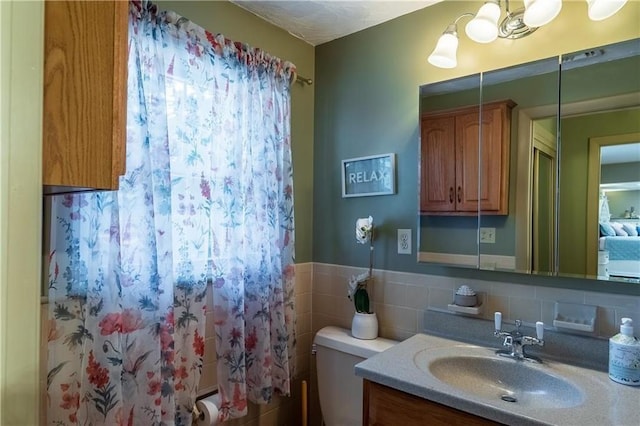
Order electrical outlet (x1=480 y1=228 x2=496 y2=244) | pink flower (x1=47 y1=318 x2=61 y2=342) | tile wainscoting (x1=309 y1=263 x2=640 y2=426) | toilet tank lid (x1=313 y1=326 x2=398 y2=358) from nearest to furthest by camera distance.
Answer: pink flower (x1=47 y1=318 x2=61 y2=342), tile wainscoting (x1=309 y1=263 x2=640 y2=426), electrical outlet (x1=480 y1=228 x2=496 y2=244), toilet tank lid (x1=313 y1=326 x2=398 y2=358)

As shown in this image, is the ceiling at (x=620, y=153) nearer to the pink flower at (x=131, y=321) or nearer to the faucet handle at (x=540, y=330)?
the faucet handle at (x=540, y=330)

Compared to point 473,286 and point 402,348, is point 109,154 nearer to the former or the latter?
point 402,348

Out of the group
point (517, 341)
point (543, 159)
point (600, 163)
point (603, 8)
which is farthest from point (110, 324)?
point (603, 8)

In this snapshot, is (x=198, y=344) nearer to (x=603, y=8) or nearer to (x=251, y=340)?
(x=251, y=340)

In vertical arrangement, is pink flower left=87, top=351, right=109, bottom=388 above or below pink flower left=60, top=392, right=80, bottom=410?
above

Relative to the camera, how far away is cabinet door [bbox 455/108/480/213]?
150 centimetres

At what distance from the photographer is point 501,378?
4.31 feet

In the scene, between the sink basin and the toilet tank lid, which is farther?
the toilet tank lid

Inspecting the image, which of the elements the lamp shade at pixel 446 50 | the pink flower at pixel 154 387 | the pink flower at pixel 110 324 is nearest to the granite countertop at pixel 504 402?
the pink flower at pixel 154 387

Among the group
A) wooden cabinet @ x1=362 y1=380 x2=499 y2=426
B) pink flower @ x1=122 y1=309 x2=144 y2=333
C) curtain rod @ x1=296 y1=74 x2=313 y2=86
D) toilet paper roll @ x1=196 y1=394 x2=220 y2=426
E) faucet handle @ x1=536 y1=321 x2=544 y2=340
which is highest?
curtain rod @ x1=296 y1=74 x2=313 y2=86

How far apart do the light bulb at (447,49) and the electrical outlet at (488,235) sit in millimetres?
674

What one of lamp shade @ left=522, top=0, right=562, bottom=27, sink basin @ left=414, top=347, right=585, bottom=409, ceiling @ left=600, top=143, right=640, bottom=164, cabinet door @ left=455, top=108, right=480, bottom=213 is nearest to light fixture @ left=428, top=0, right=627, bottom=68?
lamp shade @ left=522, top=0, right=562, bottom=27

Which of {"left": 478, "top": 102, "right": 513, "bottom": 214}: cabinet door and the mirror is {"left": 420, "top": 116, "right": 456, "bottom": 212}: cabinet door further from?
{"left": 478, "top": 102, "right": 513, "bottom": 214}: cabinet door

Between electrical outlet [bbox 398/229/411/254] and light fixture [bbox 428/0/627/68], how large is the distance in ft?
2.36
